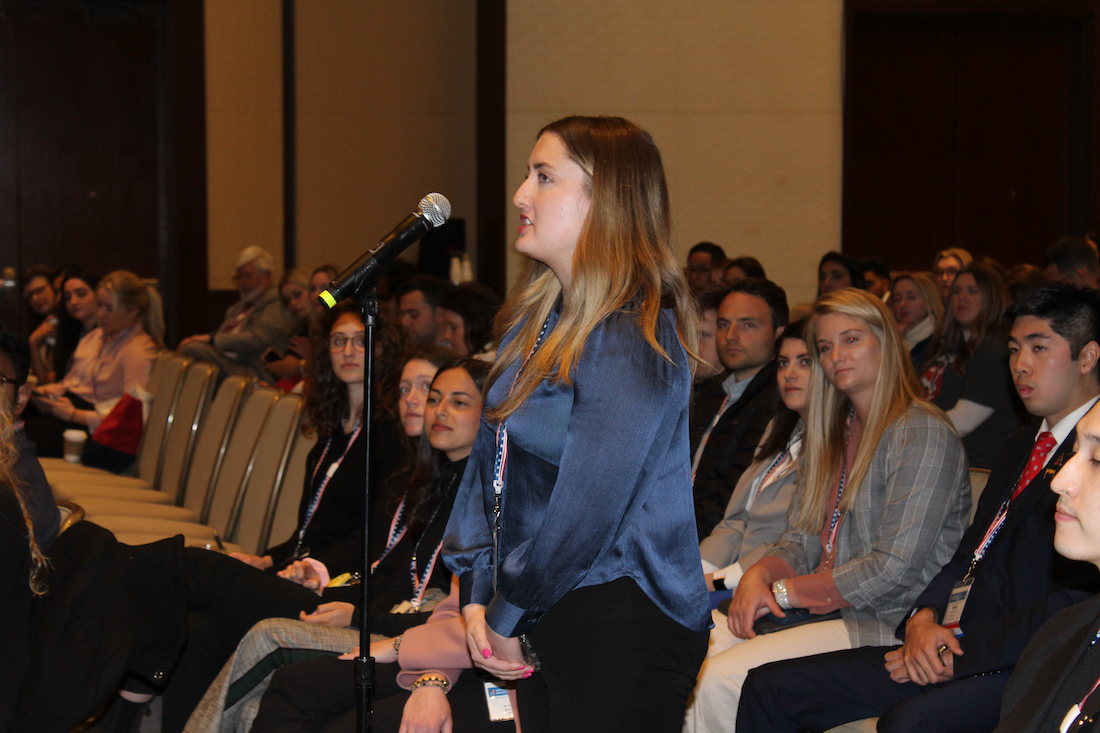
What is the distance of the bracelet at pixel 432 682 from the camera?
6.91 ft

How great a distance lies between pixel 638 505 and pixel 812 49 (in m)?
6.83

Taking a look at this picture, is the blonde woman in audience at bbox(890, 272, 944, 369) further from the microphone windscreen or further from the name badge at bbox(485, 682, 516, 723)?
the microphone windscreen

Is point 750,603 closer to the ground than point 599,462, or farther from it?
closer to the ground

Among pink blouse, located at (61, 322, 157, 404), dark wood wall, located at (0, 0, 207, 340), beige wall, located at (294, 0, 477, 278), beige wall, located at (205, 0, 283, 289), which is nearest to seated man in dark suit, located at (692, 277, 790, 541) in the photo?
pink blouse, located at (61, 322, 157, 404)

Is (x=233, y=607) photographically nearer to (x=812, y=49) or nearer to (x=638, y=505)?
(x=638, y=505)

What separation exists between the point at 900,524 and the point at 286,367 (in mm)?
4681

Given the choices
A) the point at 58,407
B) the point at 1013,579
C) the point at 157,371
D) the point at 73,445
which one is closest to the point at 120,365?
the point at 58,407

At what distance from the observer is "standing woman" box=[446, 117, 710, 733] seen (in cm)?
141

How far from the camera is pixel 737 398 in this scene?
11.7 feet

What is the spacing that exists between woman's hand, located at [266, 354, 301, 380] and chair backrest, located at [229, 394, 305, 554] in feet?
7.87

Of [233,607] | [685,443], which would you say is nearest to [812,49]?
[233,607]

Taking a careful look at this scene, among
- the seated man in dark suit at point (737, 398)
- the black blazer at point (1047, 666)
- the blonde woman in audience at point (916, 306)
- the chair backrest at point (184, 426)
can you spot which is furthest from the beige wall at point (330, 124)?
the black blazer at point (1047, 666)

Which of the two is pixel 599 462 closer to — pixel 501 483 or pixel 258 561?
pixel 501 483

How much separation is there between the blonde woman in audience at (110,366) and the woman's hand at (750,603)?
13.7 feet
